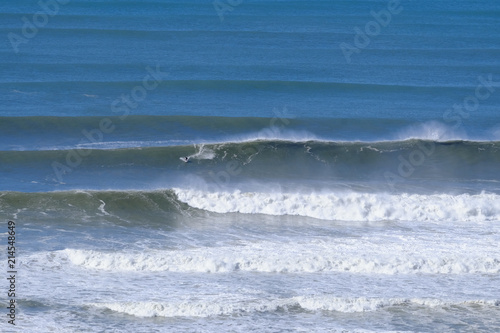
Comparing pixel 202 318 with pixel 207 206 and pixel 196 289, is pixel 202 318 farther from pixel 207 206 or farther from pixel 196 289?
pixel 207 206

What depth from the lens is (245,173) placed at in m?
17.9

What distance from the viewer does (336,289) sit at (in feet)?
40.9

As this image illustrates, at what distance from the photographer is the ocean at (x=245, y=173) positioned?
1205cm

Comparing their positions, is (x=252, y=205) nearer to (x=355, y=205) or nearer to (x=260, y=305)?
(x=355, y=205)

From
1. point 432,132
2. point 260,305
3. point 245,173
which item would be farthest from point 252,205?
point 432,132

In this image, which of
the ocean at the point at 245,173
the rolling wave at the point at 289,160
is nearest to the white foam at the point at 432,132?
the ocean at the point at 245,173

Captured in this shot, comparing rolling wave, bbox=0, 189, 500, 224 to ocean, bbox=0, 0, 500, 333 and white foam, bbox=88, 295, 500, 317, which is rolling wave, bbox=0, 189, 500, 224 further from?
white foam, bbox=88, 295, 500, 317

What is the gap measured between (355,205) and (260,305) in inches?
188

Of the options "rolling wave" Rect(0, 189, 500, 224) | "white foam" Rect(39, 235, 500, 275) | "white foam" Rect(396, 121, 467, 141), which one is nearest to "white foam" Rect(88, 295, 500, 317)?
"white foam" Rect(39, 235, 500, 275)

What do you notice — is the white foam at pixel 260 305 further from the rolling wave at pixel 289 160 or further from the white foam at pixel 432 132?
the white foam at pixel 432 132

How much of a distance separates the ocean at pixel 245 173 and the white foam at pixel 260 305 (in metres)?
0.03

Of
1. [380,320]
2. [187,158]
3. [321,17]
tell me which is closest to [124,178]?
[187,158]

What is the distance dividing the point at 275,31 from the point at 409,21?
22.7 feet

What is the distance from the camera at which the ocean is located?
12055 millimetres
